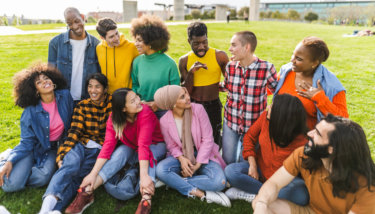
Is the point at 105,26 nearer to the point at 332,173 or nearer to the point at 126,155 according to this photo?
the point at 126,155

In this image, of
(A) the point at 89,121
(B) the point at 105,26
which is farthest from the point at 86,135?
(B) the point at 105,26

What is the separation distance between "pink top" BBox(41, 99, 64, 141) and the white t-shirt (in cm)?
49

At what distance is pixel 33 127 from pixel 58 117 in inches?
12.4

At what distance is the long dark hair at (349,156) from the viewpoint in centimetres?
200

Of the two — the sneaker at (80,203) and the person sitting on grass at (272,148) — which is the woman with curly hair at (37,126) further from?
the person sitting on grass at (272,148)

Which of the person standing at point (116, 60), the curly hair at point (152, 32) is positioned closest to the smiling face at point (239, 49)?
the curly hair at point (152, 32)

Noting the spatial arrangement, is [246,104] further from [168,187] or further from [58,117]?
[58,117]

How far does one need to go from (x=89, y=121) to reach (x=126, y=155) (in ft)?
2.34

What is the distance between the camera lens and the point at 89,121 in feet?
11.3

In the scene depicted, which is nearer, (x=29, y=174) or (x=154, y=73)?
(x=29, y=174)

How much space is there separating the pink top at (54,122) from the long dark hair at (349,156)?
317cm

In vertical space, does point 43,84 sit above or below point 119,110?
above

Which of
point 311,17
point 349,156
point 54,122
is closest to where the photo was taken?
point 349,156

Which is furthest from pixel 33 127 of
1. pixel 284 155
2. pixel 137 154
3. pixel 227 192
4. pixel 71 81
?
pixel 284 155
